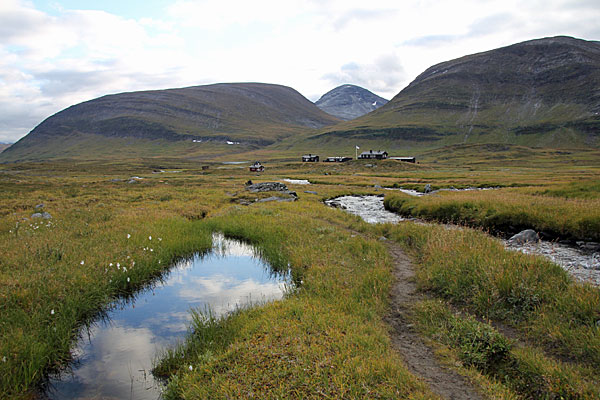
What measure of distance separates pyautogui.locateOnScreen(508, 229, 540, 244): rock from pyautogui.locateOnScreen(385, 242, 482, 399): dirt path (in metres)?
8.67

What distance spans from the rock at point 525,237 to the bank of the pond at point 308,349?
8875mm

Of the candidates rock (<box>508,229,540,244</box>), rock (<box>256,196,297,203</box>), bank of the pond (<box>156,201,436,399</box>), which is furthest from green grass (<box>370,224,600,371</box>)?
rock (<box>256,196,297,203</box>)

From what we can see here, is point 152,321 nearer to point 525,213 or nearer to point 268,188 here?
point 525,213

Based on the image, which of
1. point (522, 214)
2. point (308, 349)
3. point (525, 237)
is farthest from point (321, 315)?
point (522, 214)

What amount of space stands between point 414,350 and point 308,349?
2.65 meters

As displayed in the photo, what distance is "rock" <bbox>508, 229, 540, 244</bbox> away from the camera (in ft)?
55.4

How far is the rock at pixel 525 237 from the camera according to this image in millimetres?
16875

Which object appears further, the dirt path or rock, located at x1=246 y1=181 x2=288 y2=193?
rock, located at x1=246 y1=181 x2=288 y2=193

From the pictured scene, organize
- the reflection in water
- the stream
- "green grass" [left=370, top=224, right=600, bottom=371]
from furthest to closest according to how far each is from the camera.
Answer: the stream, the reflection in water, "green grass" [left=370, top=224, right=600, bottom=371]

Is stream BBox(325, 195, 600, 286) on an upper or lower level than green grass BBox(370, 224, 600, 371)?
lower

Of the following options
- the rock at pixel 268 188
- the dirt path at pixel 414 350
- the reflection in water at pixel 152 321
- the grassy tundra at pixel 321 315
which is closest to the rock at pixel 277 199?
the rock at pixel 268 188

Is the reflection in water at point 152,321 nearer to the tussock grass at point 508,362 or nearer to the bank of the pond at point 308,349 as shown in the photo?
the bank of the pond at point 308,349

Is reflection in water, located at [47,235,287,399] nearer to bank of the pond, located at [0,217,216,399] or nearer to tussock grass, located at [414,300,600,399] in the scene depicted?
bank of the pond, located at [0,217,216,399]

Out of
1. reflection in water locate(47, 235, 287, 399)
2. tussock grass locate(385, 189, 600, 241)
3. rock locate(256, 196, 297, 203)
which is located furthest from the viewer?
rock locate(256, 196, 297, 203)
